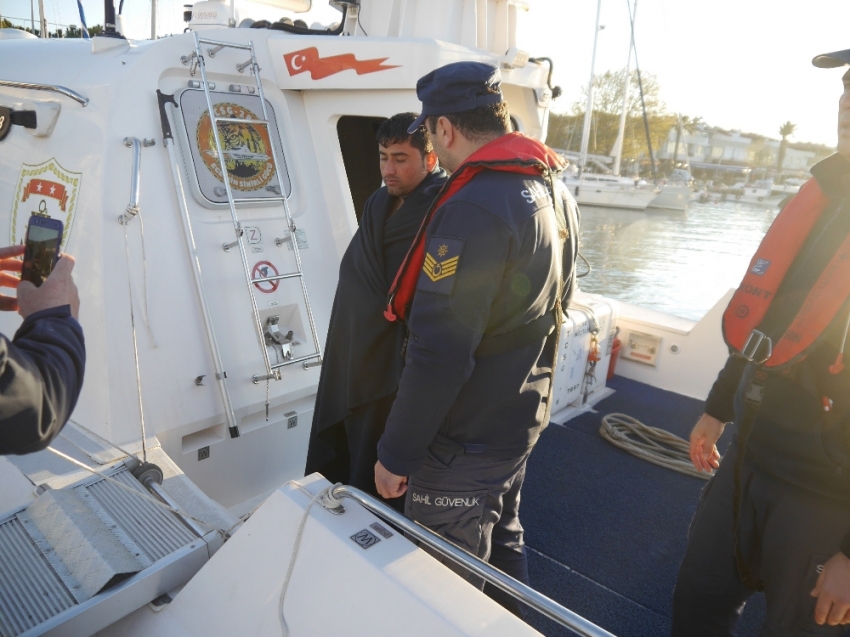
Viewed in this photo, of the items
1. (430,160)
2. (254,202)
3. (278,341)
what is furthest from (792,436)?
(254,202)

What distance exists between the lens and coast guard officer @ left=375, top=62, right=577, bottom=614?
141 cm

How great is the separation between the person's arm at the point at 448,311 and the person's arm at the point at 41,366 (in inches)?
28.2

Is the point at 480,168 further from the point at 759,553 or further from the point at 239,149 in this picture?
the point at 239,149

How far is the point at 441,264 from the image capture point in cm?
141

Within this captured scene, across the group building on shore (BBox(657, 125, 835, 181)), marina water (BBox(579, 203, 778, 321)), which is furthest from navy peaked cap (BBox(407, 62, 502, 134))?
building on shore (BBox(657, 125, 835, 181))

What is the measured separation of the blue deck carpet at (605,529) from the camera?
8.05 feet

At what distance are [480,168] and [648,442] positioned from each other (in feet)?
9.45

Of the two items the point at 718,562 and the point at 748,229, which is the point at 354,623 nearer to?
the point at 718,562

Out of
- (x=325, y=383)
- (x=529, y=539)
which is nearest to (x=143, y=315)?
(x=325, y=383)

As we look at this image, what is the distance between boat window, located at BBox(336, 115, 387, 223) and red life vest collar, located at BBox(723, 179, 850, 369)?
3.12 m

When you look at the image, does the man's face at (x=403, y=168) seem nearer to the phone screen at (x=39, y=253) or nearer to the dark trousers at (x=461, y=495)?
the dark trousers at (x=461, y=495)

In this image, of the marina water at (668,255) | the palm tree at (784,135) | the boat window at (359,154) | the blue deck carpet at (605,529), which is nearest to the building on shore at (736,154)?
the palm tree at (784,135)

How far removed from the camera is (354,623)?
1.20 m

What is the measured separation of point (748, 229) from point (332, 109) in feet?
89.4
